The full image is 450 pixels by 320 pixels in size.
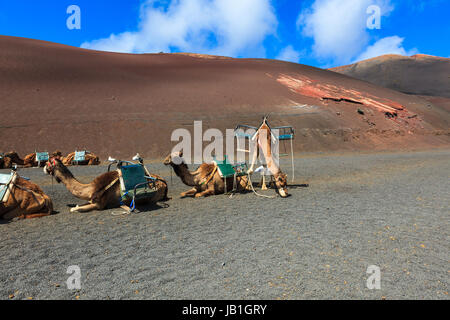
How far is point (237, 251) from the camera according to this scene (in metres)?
4.96

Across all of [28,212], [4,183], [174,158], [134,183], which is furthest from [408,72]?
[4,183]

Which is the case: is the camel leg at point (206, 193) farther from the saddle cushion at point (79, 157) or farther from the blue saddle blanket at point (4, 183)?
the saddle cushion at point (79, 157)

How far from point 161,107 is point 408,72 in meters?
130

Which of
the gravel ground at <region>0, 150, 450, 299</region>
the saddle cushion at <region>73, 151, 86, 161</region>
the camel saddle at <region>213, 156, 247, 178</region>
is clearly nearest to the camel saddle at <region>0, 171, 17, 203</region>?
the gravel ground at <region>0, 150, 450, 299</region>

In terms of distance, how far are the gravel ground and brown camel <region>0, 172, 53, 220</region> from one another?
1.34 ft

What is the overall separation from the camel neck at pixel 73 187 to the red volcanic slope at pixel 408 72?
121 m

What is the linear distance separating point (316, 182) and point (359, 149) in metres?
26.4

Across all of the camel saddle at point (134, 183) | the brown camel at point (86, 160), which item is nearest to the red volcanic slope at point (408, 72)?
the brown camel at point (86, 160)

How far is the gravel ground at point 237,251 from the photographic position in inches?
145

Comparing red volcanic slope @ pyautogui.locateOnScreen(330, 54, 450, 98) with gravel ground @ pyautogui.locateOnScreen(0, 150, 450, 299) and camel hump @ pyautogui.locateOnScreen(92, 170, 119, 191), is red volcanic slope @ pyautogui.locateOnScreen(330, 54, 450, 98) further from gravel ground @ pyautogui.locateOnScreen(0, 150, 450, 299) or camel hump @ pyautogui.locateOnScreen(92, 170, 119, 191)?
camel hump @ pyautogui.locateOnScreen(92, 170, 119, 191)

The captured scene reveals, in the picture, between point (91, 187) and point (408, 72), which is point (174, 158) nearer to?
point (91, 187)

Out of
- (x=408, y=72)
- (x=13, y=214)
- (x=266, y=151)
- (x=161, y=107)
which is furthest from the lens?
(x=408, y=72)
